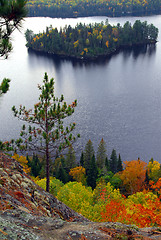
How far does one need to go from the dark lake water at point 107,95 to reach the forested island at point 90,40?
36.0 feet

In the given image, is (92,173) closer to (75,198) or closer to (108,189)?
(108,189)

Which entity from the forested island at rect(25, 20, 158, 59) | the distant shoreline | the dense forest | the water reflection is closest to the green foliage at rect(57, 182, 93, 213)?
the dense forest

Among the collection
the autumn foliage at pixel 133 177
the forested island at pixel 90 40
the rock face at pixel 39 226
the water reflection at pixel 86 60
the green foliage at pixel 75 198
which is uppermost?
the forested island at pixel 90 40

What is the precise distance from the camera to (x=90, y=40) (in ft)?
490

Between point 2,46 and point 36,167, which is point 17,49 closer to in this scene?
point 36,167

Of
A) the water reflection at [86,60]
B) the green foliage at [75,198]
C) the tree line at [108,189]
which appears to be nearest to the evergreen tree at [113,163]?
the tree line at [108,189]

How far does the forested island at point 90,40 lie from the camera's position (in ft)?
474

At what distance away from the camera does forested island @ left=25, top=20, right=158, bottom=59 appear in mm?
144625

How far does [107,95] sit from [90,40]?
72.1 metres

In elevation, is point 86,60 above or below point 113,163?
above

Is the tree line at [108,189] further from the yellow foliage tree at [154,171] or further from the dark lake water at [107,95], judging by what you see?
the dark lake water at [107,95]

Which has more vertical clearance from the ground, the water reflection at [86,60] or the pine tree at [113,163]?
the water reflection at [86,60]

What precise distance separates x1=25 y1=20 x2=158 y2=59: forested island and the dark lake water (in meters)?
11.0

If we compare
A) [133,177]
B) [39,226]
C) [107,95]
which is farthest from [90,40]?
[39,226]
